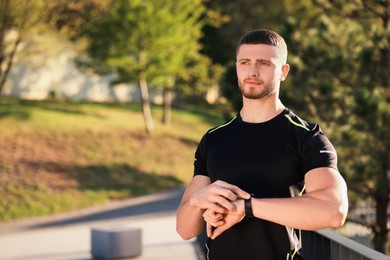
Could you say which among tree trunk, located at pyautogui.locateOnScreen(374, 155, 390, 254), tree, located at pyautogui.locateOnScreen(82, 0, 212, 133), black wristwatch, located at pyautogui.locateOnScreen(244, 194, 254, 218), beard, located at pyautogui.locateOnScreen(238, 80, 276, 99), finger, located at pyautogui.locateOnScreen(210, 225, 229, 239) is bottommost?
tree trunk, located at pyautogui.locateOnScreen(374, 155, 390, 254)

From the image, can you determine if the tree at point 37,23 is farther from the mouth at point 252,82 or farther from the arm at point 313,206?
the arm at point 313,206

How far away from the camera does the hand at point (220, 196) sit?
3006 mm

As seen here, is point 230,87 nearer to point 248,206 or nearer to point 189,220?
point 189,220

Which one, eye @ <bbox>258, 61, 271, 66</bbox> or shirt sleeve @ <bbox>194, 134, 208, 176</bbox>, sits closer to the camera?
eye @ <bbox>258, 61, 271, 66</bbox>

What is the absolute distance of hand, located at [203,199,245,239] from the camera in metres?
3.01

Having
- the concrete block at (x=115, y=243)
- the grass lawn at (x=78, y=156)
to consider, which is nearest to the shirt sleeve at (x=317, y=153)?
the concrete block at (x=115, y=243)

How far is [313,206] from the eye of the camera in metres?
2.88

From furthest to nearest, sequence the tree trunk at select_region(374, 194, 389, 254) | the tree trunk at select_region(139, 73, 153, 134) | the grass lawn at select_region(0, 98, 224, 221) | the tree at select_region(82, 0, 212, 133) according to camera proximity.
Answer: the tree trunk at select_region(139, 73, 153, 134), the tree at select_region(82, 0, 212, 133), the grass lawn at select_region(0, 98, 224, 221), the tree trunk at select_region(374, 194, 389, 254)

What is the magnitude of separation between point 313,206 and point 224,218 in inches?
16.5

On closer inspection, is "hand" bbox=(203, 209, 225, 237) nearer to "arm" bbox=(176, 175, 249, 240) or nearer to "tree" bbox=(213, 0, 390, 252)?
"arm" bbox=(176, 175, 249, 240)

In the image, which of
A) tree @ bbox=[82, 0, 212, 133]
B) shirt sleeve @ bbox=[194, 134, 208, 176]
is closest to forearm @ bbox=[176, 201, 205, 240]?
shirt sleeve @ bbox=[194, 134, 208, 176]

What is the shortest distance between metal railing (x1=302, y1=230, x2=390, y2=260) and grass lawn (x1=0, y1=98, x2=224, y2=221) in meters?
17.6

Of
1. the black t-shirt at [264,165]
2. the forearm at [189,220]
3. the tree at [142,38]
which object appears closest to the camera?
the black t-shirt at [264,165]

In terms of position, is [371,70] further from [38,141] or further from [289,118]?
[38,141]
